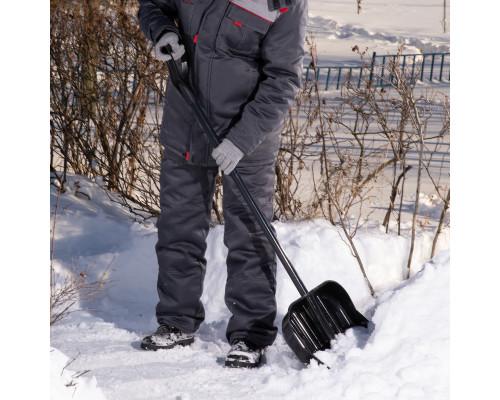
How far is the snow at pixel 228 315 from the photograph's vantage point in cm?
263

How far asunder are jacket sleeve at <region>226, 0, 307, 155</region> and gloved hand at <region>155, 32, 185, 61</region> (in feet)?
1.19

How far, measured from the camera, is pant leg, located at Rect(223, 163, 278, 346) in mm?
2957

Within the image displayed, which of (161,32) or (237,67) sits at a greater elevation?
(161,32)

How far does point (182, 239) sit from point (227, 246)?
0.23 metres

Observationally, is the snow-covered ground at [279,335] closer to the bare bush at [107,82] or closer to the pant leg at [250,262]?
the pant leg at [250,262]

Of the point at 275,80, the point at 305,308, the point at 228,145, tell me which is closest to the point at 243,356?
the point at 305,308

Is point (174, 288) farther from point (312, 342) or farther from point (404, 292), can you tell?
point (404, 292)

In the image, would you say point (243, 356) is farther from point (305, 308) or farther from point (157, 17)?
point (157, 17)

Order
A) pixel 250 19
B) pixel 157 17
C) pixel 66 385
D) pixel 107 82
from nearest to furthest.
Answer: pixel 66 385 < pixel 250 19 < pixel 157 17 < pixel 107 82

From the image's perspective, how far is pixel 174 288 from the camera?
3100mm

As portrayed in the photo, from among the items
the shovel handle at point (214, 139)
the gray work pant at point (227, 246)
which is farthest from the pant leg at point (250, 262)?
the shovel handle at point (214, 139)

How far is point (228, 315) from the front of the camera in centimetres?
344

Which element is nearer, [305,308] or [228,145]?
[228,145]

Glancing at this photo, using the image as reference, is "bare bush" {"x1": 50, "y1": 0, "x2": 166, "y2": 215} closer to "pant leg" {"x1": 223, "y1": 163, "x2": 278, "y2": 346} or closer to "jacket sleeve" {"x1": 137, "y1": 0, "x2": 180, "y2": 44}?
"jacket sleeve" {"x1": 137, "y1": 0, "x2": 180, "y2": 44}
